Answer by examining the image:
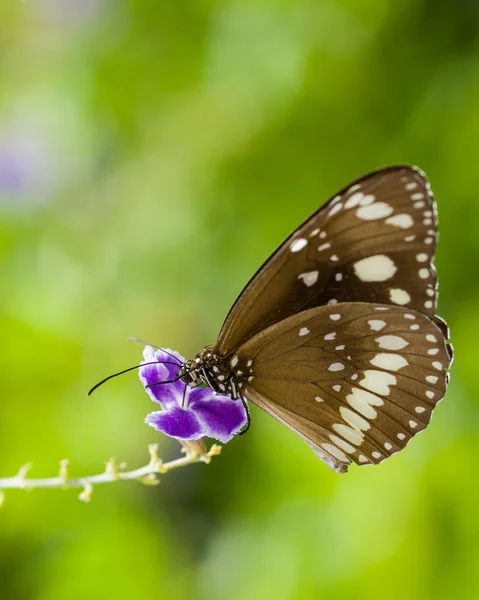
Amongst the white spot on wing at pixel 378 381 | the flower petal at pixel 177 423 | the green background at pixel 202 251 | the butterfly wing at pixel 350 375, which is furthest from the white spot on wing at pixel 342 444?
the green background at pixel 202 251

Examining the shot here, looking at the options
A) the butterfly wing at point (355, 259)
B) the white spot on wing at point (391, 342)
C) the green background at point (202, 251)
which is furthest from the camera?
the green background at point (202, 251)

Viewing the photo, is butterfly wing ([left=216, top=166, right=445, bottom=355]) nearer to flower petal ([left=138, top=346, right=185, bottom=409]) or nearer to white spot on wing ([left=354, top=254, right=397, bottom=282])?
white spot on wing ([left=354, top=254, right=397, bottom=282])

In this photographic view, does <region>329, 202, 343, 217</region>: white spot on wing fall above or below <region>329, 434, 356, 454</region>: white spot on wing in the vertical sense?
above

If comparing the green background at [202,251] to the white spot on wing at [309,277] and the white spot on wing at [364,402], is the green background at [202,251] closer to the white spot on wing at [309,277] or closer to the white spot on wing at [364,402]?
the white spot on wing at [364,402]

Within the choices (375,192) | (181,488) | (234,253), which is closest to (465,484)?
(181,488)

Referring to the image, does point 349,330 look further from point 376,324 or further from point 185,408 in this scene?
point 185,408

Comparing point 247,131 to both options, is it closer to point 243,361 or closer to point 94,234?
point 94,234

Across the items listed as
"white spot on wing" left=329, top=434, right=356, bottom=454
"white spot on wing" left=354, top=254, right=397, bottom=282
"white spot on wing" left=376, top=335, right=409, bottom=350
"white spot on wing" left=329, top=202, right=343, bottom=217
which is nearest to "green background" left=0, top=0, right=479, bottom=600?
"white spot on wing" left=329, top=434, right=356, bottom=454
